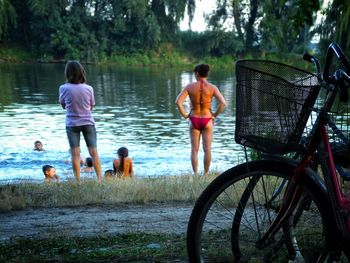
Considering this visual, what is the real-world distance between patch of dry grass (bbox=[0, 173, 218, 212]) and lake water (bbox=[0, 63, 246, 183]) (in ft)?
8.49

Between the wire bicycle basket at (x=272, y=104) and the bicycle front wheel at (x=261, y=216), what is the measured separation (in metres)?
0.12

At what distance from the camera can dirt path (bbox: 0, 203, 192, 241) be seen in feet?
16.8

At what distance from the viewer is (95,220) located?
18.5ft

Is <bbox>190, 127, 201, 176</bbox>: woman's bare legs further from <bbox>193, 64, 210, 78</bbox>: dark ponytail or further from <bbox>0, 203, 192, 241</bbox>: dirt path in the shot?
<bbox>0, 203, 192, 241</bbox>: dirt path

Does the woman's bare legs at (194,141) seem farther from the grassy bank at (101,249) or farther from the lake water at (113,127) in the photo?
the grassy bank at (101,249)

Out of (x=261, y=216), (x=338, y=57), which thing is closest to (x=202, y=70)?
(x=261, y=216)

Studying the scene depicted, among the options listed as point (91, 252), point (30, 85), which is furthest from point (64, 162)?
point (30, 85)

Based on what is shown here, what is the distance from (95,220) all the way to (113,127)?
15.4 metres

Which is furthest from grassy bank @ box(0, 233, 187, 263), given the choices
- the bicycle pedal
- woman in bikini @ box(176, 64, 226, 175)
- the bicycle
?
woman in bikini @ box(176, 64, 226, 175)

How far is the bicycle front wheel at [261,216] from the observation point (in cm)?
312

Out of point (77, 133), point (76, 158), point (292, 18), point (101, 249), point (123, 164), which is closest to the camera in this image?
point (101, 249)

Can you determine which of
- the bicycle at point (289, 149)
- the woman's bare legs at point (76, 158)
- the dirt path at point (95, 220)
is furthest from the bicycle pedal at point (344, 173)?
the woman's bare legs at point (76, 158)

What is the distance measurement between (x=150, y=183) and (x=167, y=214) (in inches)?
55.1

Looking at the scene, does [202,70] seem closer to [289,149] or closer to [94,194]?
[94,194]
